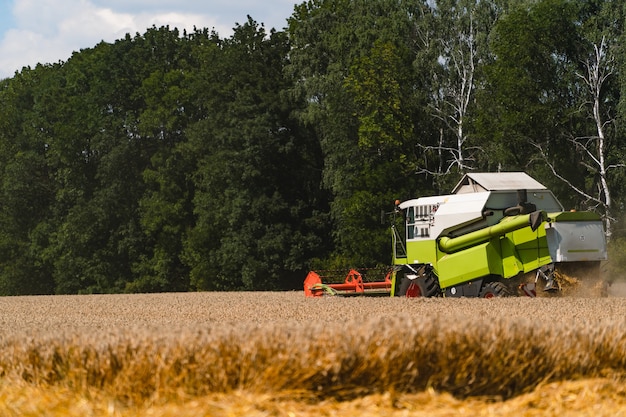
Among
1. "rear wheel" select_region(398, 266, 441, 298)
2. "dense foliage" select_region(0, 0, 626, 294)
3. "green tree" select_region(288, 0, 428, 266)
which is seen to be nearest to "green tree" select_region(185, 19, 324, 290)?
"dense foliage" select_region(0, 0, 626, 294)

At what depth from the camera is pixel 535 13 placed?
42.0 metres

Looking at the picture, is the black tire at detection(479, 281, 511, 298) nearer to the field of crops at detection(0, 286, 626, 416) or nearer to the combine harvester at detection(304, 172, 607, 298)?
the combine harvester at detection(304, 172, 607, 298)

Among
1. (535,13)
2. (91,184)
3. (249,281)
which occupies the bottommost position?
(249,281)

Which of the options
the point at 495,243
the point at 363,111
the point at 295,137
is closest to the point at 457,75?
the point at 363,111

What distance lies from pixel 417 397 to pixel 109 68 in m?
60.3

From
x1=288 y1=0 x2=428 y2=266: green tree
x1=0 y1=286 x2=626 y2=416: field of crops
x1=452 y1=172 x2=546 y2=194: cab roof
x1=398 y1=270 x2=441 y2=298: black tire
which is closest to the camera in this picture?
x1=0 y1=286 x2=626 y2=416: field of crops

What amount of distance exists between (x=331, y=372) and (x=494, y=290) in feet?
49.5

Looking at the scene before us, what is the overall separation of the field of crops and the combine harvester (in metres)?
13.5

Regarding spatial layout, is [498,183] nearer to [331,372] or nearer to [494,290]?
[494,290]

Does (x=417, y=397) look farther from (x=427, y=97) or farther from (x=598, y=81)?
(x=427, y=97)

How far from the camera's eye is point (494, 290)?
22250 mm

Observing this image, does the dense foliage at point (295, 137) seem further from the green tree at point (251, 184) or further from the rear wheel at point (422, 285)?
the rear wheel at point (422, 285)

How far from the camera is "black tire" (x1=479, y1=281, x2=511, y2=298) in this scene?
22094mm

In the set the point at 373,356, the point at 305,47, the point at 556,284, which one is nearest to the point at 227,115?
the point at 305,47
